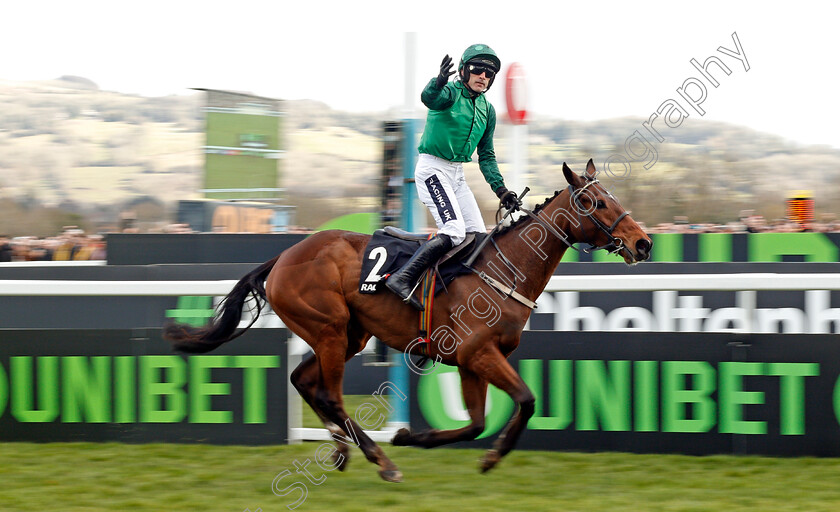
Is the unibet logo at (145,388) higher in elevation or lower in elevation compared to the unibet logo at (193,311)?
lower

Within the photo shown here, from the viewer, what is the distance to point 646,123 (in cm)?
525

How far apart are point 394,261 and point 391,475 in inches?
44.8

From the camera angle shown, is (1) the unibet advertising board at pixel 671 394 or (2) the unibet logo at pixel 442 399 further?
(2) the unibet logo at pixel 442 399

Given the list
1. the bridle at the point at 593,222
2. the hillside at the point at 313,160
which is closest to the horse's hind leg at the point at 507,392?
the bridle at the point at 593,222

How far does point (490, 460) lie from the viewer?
4.54 meters

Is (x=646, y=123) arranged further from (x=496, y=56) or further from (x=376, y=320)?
(x=376, y=320)

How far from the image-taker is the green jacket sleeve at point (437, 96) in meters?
4.56

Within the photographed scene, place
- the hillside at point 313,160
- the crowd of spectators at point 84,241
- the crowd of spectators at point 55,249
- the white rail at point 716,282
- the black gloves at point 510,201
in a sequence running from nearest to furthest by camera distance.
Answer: the black gloves at point 510,201, the white rail at point 716,282, the crowd of spectators at point 84,241, the crowd of spectators at point 55,249, the hillside at point 313,160

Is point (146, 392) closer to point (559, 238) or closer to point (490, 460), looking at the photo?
Result: point (490, 460)

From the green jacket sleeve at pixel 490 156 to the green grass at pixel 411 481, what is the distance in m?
1.62

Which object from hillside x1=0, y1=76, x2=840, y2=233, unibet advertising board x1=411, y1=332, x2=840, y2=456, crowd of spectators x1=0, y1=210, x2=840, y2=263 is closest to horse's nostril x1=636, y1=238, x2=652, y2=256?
unibet advertising board x1=411, y1=332, x2=840, y2=456

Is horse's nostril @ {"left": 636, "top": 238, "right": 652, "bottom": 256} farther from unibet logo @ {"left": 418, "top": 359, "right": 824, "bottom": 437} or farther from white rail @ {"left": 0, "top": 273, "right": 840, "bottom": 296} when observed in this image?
unibet logo @ {"left": 418, "top": 359, "right": 824, "bottom": 437}

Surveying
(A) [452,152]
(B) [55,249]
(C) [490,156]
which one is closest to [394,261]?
(A) [452,152]

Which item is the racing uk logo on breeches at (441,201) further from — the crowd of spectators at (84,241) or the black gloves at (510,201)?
the crowd of spectators at (84,241)
